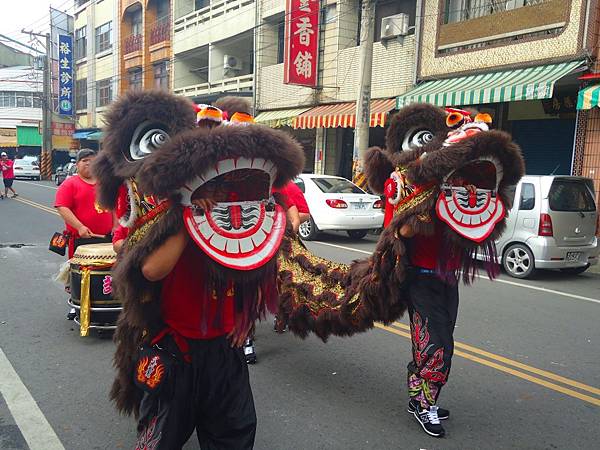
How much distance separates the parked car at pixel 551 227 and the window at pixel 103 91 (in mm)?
31819

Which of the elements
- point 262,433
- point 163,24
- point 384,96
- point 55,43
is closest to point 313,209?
point 384,96

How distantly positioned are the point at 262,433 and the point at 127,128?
2.10 meters

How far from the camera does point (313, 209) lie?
12273mm

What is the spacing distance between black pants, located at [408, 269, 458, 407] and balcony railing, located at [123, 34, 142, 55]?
31446 millimetres

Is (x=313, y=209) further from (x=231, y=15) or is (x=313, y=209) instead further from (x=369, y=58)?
(x=231, y=15)

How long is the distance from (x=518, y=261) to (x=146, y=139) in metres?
7.60

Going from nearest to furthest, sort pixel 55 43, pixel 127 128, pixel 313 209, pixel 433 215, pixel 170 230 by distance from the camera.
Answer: pixel 170 230 → pixel 127 128 → pixel 433 215 → pixel 313 209 → pixel 55 43

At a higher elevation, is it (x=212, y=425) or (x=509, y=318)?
(x=212, y=425)

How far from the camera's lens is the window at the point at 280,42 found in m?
20.9

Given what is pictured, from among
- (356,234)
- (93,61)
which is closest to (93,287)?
(356,234)

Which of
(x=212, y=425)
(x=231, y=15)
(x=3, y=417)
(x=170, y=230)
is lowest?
(x=3, y=417)

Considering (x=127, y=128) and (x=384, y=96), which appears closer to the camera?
(x=127, y=128)

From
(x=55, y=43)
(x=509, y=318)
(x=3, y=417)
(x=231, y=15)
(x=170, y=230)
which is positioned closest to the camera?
(x=170, y=230)

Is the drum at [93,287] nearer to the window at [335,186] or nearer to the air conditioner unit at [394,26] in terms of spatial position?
the window at [335,186]
